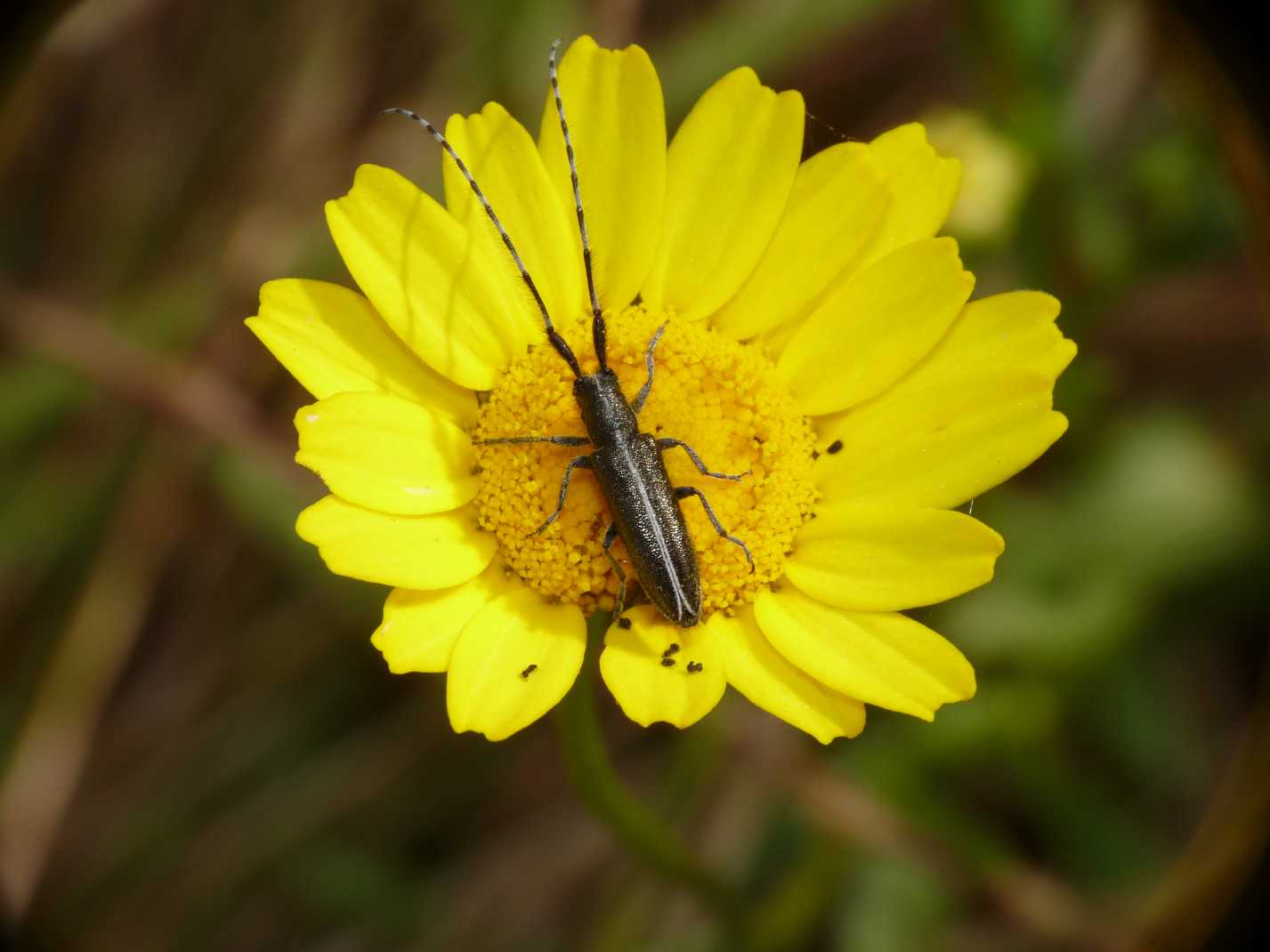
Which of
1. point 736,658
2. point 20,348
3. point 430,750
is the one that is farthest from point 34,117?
point 736,658

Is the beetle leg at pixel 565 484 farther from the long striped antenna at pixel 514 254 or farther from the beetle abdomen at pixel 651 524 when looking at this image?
the long striped antenna at pixel 514 254

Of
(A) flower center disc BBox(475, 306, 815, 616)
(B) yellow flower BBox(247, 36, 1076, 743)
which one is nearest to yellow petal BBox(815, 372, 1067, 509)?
(B) yellow flower BBox(247, 36, 1076, 743)

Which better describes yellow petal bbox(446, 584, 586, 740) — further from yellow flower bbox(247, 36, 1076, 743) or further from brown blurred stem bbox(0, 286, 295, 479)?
brown blurred stem bbox(0, 286, 295, 479)

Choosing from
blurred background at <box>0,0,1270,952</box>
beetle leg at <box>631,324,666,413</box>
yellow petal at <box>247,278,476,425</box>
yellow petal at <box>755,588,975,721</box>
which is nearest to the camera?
yellow petal at <box>755,588,975,721</box>

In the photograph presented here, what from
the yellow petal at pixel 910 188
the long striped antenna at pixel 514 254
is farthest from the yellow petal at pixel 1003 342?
the long striped antenna at pixel 514 254

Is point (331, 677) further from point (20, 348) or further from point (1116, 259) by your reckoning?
point (1116, 259)

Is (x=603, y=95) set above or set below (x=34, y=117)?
below

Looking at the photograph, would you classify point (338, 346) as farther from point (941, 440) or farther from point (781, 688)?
point (941, 440)
